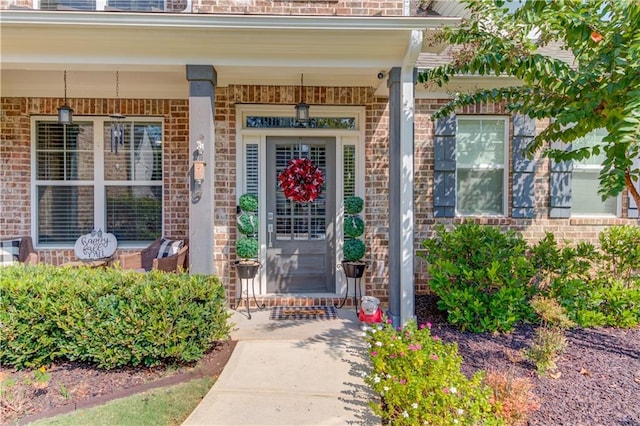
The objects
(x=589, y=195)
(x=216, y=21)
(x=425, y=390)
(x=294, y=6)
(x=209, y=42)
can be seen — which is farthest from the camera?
(x=589, y=195)

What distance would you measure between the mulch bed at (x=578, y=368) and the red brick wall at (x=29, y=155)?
3716mm

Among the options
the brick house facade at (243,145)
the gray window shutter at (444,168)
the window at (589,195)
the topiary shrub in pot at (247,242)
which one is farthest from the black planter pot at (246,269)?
the window at (589,195)

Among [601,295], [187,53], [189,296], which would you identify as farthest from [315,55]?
[601,295]

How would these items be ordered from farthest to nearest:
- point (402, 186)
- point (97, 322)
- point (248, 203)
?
point (248, 203), point (402, 186), point (97, 322)

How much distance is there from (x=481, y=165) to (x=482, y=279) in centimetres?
192

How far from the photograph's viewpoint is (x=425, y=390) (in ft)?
8.23

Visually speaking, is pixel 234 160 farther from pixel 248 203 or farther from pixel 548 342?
pixel 548 342

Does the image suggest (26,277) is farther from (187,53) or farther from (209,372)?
(187,53)

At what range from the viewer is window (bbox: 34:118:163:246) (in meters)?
5.35

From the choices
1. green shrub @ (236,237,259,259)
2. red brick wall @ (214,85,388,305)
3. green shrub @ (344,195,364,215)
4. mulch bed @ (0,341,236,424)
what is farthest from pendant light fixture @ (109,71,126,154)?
green shrub @ (344,195,364,215)

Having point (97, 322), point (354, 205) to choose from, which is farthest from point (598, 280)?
point (97, 322)

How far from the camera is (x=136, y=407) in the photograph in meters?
2.81

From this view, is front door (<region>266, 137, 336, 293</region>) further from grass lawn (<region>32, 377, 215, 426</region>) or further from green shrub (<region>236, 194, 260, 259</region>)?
grass lawn (<region>32, 377, 215, 426</region>)

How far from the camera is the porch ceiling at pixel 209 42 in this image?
360 centimetres
